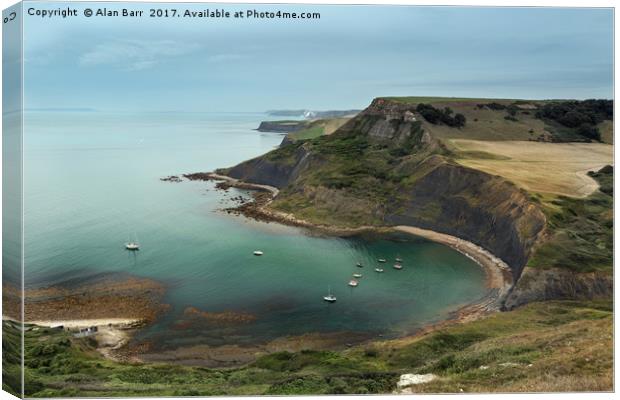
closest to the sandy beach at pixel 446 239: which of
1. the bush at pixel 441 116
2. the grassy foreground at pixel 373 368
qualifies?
the grassy foreground at pixel 373 368

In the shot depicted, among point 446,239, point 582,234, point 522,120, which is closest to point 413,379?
point 582,234

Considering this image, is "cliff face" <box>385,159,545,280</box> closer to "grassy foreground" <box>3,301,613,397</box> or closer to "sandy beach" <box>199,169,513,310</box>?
"sandy beach" <box>199,169,513,310</box>

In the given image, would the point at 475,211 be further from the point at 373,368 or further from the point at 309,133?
the point at 309,133

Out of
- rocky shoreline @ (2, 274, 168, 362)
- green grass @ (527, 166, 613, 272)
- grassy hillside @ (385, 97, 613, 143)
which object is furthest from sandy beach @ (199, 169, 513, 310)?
rocky shoreline @ (2, 274, 168, 362)

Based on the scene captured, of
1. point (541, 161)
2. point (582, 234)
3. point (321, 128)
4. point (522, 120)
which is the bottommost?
Answer: point (582, 234)

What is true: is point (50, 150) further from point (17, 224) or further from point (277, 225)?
point (277, 225)

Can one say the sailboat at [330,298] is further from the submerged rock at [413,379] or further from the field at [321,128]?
the field at [321,128]
